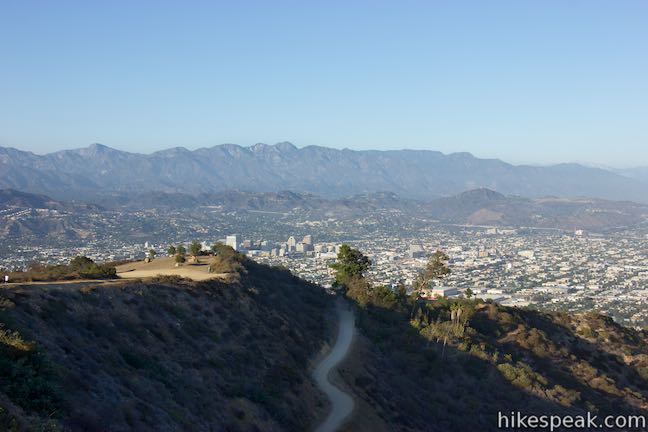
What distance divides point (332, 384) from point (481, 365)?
11.5 metres

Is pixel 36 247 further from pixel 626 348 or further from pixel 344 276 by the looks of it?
pixel 626 348

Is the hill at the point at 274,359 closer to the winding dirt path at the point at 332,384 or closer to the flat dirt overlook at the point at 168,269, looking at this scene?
the winding dirt path at the point at 332,384

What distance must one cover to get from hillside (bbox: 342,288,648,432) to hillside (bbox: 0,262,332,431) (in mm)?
2998

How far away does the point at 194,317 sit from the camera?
76.1 feet

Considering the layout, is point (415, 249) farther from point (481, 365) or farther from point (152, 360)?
point (152, 360)

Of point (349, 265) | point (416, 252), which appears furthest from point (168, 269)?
point (416, 252)

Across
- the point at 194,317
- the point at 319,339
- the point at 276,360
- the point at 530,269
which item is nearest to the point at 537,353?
the point at 319,339

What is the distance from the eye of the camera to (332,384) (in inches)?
893

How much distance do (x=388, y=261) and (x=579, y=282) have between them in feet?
103

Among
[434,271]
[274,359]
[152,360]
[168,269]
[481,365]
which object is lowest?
[481,365]

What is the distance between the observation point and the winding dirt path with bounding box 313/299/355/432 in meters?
18.9

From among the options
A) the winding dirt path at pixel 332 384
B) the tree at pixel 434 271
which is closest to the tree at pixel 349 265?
the tree at pixel 434 271

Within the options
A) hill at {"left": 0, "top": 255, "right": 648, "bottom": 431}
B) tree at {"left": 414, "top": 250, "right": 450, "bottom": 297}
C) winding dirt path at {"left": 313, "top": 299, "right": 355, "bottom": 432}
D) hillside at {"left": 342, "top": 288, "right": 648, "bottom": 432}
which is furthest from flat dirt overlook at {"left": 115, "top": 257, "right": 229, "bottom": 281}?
tree at {"left": 414, "top": 250, "right": 450, "bottom": 297}

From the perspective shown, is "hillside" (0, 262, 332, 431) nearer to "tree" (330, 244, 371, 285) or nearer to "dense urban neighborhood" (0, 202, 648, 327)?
"tree" (330, 244, 371, 285)
